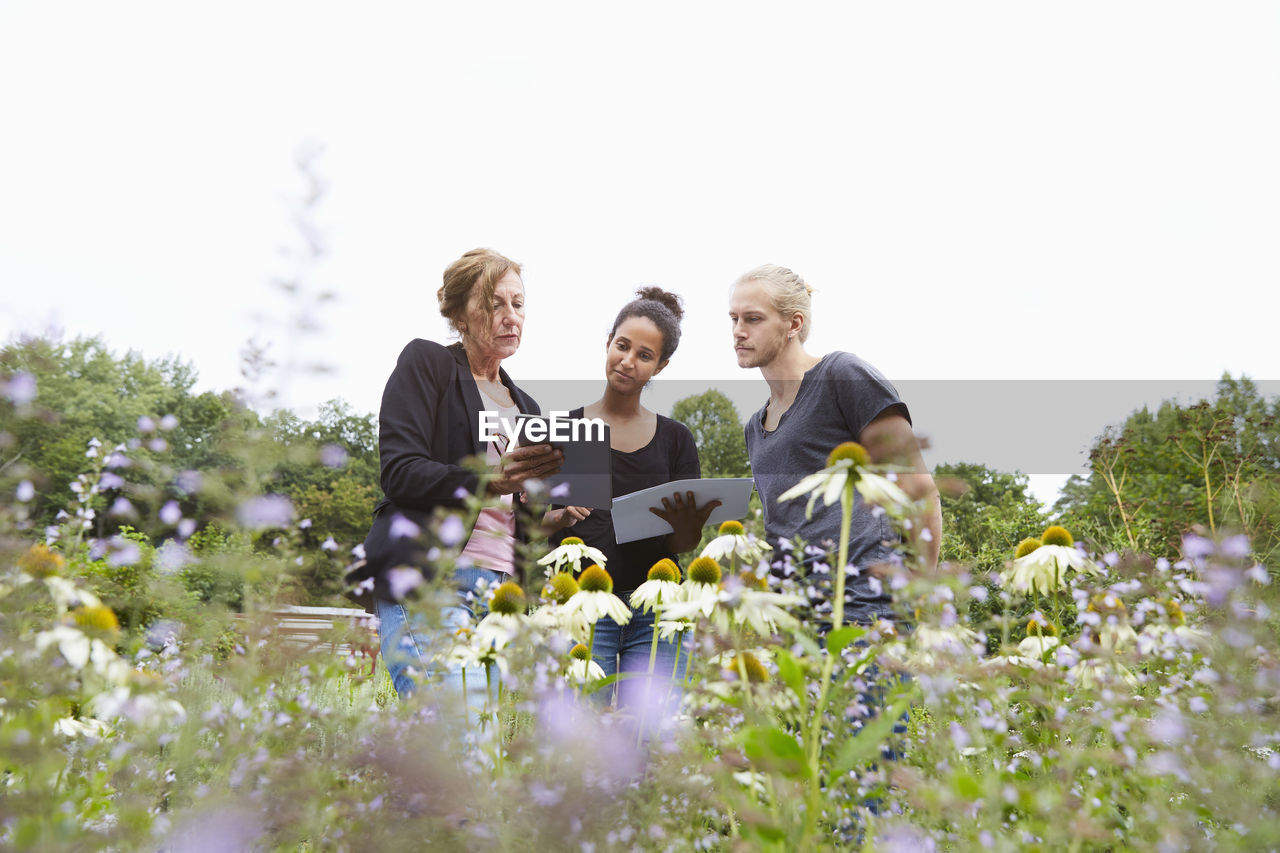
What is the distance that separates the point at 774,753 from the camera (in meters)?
1.22

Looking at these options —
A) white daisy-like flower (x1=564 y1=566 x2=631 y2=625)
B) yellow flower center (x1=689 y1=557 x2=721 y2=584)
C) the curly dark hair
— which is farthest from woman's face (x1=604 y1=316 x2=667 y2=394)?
yellow flower center (x1=689 y1=557 x2=721 y2=584)

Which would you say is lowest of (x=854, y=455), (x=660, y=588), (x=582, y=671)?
(x=582, y=671)

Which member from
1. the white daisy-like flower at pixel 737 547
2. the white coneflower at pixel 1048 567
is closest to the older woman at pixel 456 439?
the white daisy-like flower at pixel 737 547

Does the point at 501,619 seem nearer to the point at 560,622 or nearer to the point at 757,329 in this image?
the point at 560,622

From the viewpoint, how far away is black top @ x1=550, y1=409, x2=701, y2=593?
11.4 ft

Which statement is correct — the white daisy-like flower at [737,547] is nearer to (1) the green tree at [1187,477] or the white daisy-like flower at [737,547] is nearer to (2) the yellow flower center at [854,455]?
(2) the yellow flower center at [854,455]

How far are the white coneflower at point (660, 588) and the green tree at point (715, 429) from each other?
75.4 ft

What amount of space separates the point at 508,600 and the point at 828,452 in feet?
4.78

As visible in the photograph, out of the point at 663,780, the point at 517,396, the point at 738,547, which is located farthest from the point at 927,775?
the point at 517,396

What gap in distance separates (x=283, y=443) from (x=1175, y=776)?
1684 mm

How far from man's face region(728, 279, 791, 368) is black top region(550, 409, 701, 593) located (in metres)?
0.69

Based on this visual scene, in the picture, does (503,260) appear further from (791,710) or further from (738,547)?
(791,710)

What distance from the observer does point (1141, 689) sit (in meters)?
2.23

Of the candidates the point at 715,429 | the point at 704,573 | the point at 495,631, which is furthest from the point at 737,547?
the point at 715,429
